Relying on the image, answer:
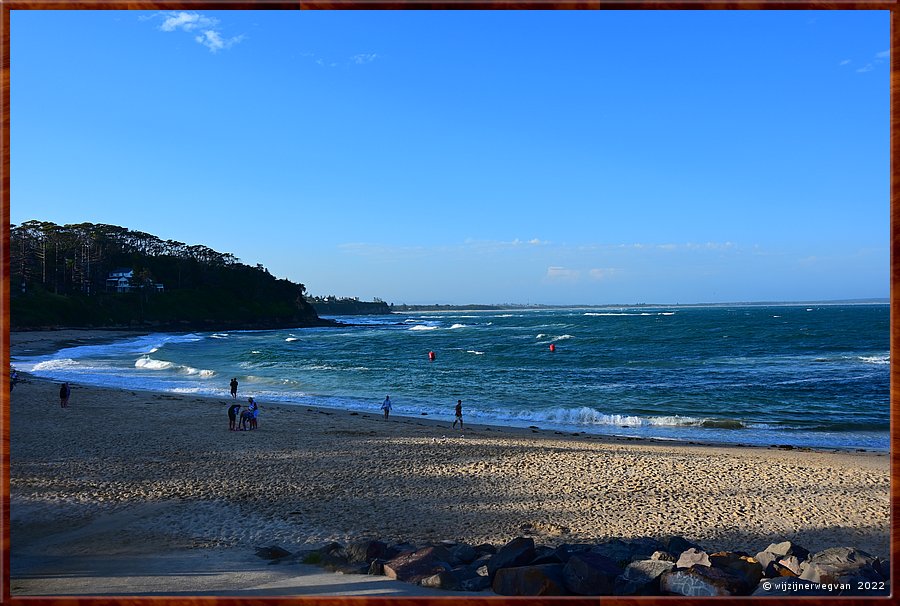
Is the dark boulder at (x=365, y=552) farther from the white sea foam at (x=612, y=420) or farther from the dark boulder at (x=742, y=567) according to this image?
the white sea foam at (x=612, y=420)

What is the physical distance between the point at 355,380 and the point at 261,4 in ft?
105

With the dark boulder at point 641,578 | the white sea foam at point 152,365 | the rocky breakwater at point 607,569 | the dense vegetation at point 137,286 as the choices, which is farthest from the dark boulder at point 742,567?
the dense vegetation at point 137,286

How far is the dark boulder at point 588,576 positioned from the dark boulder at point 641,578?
0.24 ft

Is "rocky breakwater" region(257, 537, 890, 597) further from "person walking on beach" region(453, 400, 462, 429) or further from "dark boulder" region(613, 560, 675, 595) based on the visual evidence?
"person walking on beach" region(453, 400, 462, 429)

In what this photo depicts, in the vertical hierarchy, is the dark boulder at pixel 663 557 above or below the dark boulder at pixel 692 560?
below

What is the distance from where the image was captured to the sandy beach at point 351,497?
264 inches

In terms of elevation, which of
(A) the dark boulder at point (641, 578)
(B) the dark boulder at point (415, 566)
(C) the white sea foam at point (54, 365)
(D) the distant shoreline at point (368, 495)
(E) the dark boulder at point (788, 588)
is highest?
(E) the dark boulder at point (788, 588)

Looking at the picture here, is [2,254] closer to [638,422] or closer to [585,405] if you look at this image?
[638,422]

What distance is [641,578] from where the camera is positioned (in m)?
5.36

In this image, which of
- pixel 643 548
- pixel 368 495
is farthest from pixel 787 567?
pixel 368 495

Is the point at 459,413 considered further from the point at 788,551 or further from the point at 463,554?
the point at 788,551

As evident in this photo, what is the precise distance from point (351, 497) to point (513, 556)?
16.2ft

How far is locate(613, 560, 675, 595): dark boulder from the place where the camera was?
519 cm

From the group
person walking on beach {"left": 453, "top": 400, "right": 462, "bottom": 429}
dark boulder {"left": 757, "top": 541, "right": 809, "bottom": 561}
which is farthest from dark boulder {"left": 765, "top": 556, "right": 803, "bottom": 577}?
person walking on beach {"left": 453, "top": 400, "right": 462, "bottom": 429}
